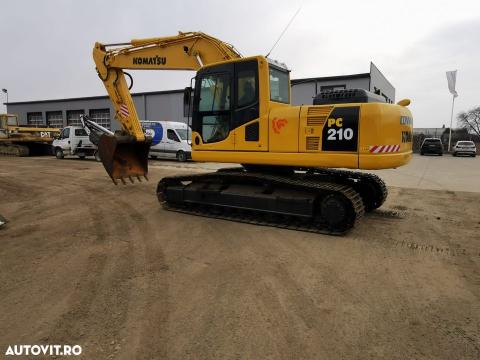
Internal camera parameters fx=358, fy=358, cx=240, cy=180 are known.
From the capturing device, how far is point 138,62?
9.14 meters

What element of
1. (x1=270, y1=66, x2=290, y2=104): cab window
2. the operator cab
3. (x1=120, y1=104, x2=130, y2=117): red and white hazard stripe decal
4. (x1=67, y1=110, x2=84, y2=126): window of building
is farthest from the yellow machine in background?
(x1=270, y1=66, x2=290, y2=104): cab window

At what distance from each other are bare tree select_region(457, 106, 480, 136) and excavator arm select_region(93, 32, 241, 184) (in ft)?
175

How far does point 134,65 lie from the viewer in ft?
30.2

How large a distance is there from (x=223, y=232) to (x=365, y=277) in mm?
2581

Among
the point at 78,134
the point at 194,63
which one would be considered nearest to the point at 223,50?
the point at 194,63

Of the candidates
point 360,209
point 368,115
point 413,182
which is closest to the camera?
point 368,115

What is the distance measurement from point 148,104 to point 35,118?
18204 mm

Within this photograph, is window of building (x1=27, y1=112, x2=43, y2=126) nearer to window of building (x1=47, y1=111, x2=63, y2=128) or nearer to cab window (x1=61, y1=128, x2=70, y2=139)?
window of building (x1=47, y1=111, x2=63, y2=128)

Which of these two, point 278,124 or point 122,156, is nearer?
point 278,124

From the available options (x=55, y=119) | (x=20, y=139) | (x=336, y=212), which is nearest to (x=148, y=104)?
(x=20, y=139)

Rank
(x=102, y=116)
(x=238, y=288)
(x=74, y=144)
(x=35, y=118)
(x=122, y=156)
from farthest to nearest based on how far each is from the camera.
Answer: (x=35, y=118) → (x=102, y=116) → (x=74, y=144) → (x=122, y=156) → (x=238, y=288)

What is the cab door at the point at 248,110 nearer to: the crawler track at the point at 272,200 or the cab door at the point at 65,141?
the crawler track at the point at 272,200

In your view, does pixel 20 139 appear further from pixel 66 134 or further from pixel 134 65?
pixel 134 65

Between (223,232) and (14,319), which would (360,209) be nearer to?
(223,232)
